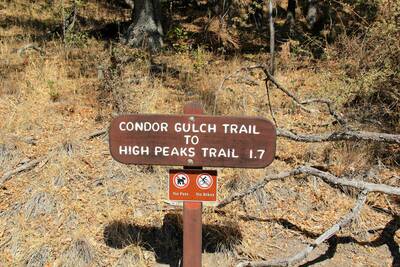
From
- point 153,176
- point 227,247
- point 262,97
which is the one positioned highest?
point 262,97

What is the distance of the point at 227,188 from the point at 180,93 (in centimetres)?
213

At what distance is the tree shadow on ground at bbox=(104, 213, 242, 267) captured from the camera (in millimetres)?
4250

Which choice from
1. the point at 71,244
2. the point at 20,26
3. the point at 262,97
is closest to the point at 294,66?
the point at 262,97

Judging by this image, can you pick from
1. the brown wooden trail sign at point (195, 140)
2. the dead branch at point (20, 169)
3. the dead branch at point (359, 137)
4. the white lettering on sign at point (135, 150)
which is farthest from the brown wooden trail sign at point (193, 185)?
the dead branch at point (20, 169)

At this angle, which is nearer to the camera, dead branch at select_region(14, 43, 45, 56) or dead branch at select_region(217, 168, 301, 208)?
dead branch at select_region(217, 168, 301, 208)

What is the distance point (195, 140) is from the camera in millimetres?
3213

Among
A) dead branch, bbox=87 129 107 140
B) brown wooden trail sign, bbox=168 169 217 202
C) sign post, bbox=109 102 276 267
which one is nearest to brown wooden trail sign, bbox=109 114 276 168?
sign post, bbox=109 102 276 267

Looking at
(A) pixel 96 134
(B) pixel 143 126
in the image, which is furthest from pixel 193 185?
(A) pixel 96 134

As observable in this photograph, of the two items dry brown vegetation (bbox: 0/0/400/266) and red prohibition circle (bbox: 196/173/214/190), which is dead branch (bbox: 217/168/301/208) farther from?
red prohibition circle (bbox: 196/173/214/190)

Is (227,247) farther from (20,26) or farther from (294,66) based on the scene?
(20,26)

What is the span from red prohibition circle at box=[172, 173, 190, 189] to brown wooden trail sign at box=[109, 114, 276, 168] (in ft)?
0.42

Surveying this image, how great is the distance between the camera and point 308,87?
727 cm

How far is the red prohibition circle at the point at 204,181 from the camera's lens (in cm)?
333

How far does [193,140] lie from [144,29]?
6.35m
